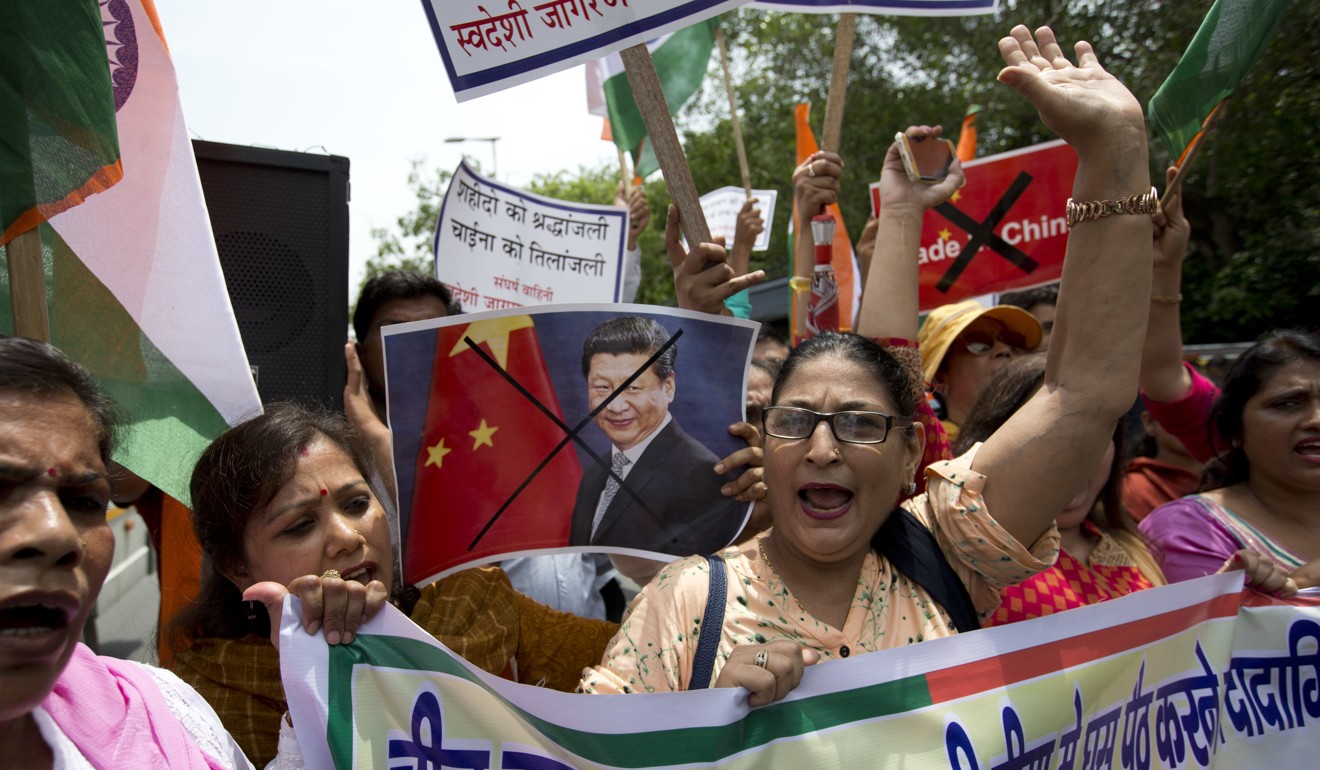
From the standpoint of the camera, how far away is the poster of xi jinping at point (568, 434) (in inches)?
97.7

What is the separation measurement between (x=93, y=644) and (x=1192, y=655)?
4630 mm

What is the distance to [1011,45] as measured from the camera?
207cm

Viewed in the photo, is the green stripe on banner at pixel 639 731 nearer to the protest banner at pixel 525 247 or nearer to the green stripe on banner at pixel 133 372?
the green stripe on banner at pixel 133 372

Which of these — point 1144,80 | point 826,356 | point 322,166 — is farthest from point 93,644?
point 1144,80

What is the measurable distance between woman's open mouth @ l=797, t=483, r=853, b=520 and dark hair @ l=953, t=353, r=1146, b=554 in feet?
2.67

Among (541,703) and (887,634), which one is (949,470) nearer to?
(887,634)

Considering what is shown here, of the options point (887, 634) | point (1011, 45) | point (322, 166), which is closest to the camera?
point (887, 634)

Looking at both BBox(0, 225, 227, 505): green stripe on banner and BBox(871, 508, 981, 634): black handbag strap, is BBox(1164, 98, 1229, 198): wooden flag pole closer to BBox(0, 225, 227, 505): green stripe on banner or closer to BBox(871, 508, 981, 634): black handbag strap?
BBox(871, 508, 981, 634): black handbag strap

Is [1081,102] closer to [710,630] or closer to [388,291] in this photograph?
[710,630]

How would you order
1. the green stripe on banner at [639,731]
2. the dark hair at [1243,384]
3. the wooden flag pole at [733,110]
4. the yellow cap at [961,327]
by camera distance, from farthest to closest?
the wooden flag pole at [733,110], the yellow cap at [961,327], the dark hair at [1243,384], the green stripe on banner at [639,731]

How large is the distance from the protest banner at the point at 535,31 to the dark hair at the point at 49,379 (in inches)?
48.9

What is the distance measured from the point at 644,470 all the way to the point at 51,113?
4.78ft

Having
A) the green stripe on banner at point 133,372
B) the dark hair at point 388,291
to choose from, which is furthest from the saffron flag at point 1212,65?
the green stripe on banner at point 133,372

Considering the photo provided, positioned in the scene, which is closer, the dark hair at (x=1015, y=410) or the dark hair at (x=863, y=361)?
the dark hair at (x=863, y=361)
